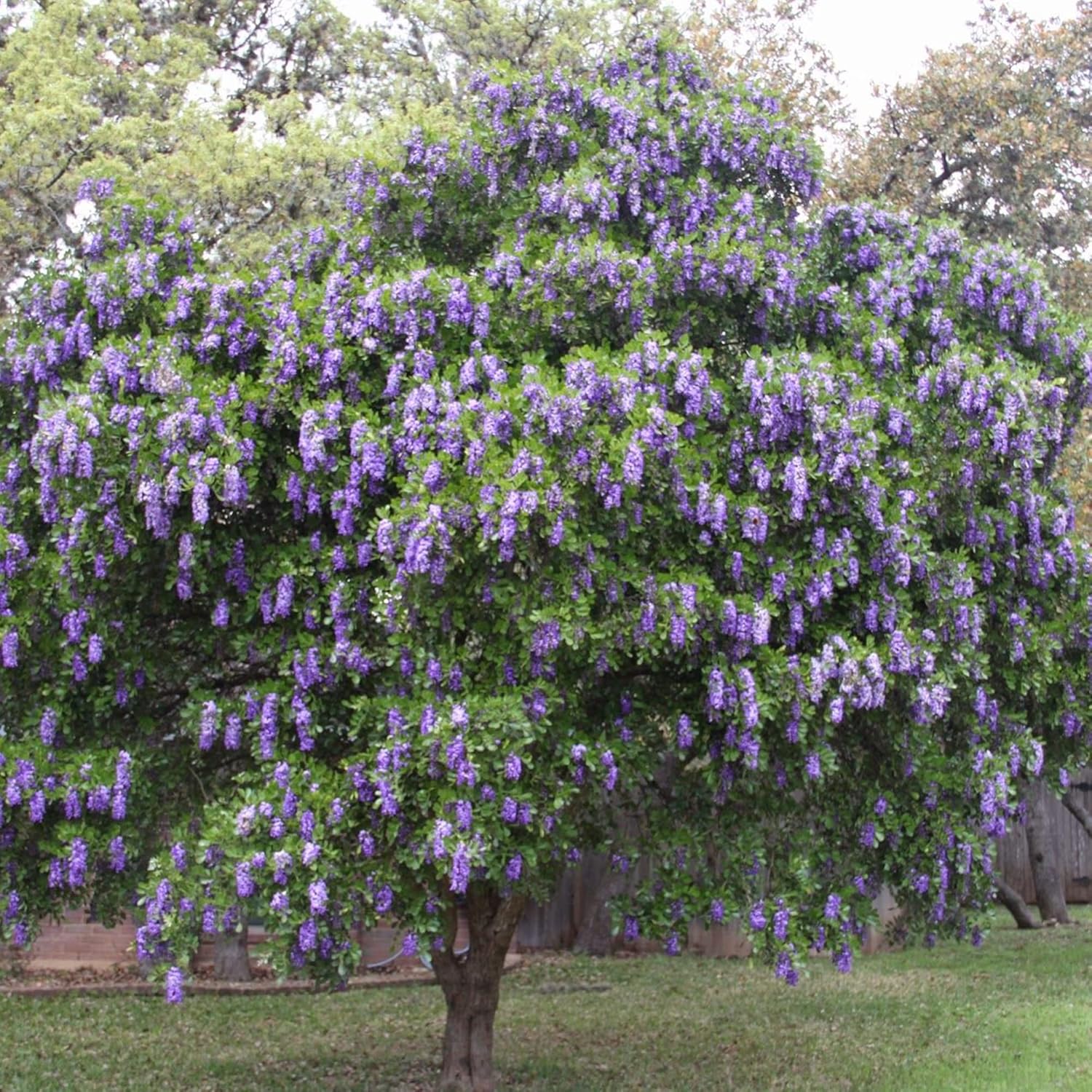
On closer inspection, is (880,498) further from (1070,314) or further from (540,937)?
(540,937)

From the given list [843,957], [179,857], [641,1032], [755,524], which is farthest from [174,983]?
[641,1032]

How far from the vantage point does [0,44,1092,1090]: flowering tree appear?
322 inches

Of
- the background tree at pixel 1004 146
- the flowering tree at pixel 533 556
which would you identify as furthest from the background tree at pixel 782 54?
the flowering tree at pixel 533 556

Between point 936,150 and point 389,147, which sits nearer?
point 389,147

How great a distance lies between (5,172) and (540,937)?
12.4 meters

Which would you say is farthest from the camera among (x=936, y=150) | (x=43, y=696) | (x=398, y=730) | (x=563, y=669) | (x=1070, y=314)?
(x=936, y=150)

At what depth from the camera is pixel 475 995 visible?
11.4 m

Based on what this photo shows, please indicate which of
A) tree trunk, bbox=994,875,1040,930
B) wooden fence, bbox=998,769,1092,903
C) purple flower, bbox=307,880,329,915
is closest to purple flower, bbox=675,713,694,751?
purple flower, bbox=307,880,329,915

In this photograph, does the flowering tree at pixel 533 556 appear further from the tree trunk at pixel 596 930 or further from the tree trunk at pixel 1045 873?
the tree trunk at pixel 1045 873

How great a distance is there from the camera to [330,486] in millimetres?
8852

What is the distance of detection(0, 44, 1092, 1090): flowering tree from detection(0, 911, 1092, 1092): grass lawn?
11.1 feet

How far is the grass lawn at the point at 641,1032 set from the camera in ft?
41.1

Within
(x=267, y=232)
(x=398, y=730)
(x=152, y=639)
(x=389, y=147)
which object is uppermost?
(x=267, y=232)

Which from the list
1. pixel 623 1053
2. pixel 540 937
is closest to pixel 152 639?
pixel 623 1053
